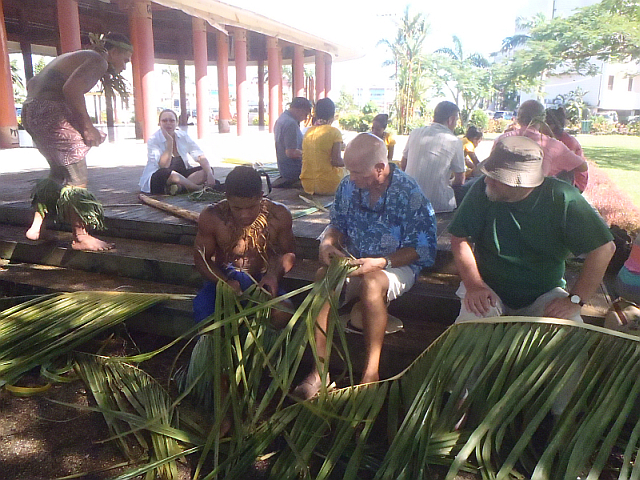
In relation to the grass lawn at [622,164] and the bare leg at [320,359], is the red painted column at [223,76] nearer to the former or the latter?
the grass lawn at [622,164]

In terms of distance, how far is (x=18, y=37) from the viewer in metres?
17.3

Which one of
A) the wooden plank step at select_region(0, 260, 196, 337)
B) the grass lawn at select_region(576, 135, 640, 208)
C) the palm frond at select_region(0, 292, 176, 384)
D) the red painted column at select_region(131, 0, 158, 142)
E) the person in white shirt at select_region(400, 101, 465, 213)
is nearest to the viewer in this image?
the palm frond at select_region(0, 292, 176, 384)

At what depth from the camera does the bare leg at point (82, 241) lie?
4133 millimetres

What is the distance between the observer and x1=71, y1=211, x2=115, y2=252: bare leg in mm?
4133

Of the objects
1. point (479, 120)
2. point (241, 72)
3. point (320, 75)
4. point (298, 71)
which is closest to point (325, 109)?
point (241, 72)

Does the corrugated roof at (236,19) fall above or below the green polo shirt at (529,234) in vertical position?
above

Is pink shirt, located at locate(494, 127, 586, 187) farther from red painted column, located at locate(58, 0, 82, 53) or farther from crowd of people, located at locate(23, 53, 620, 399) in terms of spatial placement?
red painted column, located at locate(58, 0, 82, 53)

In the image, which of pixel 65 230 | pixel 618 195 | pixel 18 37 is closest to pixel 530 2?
pixel 18 37

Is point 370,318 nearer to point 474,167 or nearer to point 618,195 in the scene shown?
point 474,167

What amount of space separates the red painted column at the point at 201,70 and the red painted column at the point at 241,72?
158 cm

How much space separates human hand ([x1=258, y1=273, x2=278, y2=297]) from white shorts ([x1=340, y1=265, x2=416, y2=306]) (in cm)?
36

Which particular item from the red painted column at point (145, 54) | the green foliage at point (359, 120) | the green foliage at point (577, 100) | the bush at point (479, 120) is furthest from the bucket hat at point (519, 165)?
the bush at point (479, 120)

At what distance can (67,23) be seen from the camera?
11727 mm

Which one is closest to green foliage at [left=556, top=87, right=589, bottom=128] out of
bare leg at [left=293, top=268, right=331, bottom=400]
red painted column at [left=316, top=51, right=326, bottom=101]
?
red painted column at [left=316, top=51, right=326, bottom=101]
